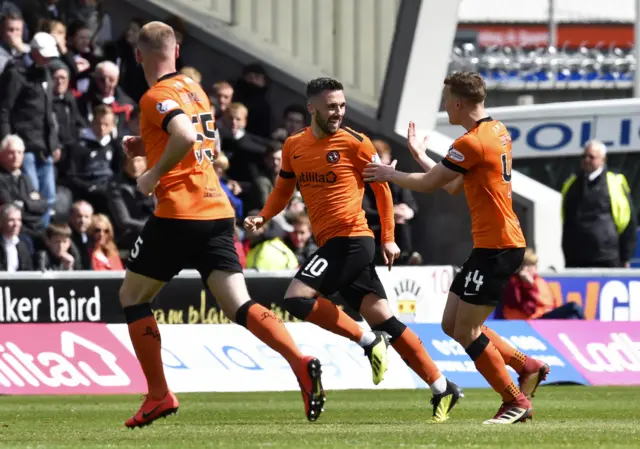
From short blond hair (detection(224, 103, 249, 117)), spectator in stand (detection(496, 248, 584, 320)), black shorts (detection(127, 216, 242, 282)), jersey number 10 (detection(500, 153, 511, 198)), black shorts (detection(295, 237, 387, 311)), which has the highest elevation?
jersey number 10 (detection(500, 153, 511, 198))

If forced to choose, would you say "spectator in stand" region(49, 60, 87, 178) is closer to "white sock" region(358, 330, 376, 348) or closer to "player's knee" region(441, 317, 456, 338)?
"white sock" region(358, 330, 376, 348)

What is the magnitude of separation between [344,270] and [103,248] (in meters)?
6.70

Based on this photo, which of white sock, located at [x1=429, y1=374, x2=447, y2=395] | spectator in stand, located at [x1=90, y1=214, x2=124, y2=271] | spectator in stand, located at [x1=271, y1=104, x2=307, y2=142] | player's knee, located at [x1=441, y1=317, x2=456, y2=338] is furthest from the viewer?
spectator in stand, located at [x1=271, y1=104, x2=307, y2=142]

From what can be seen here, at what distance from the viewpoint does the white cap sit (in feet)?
59.5

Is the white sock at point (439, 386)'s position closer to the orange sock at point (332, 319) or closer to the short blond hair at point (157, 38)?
the orange sock at point (332, 319)

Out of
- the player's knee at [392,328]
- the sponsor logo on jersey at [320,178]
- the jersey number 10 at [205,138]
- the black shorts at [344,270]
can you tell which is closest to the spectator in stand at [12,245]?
the sponsor logo on jersey at [320,178]

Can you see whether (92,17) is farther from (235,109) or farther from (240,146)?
(240,146)

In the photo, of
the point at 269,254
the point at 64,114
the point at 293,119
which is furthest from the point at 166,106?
the point at 293,119

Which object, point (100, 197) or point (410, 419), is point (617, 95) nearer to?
point (100, 197)

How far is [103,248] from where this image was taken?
57.1ft

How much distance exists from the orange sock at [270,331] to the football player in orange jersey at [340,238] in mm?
1134

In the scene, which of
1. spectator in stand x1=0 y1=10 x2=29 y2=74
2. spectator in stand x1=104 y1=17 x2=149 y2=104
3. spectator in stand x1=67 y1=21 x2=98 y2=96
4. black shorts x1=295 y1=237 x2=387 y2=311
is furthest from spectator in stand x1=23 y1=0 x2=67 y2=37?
black shorts x1=295 y1=237 x2=387 y2=311

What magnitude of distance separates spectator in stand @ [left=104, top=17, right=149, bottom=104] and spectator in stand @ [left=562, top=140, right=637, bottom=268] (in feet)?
18.1

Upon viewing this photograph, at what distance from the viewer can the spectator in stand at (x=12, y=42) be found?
18.6 meters
